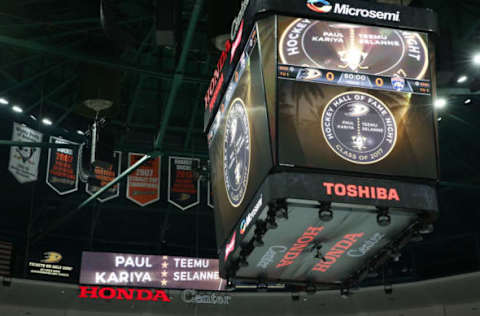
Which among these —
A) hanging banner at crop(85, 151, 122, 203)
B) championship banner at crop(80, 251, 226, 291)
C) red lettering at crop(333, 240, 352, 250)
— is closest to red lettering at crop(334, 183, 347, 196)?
red lettering at crop(333, 240, 352, 250)

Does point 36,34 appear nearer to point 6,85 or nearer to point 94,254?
point 6,85

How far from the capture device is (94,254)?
18797mm

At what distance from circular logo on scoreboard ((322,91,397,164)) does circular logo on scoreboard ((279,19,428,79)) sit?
354 millimetres

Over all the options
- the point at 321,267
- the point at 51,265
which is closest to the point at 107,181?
the point at 51,265

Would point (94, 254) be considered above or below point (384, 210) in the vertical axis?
above

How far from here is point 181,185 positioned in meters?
20.6

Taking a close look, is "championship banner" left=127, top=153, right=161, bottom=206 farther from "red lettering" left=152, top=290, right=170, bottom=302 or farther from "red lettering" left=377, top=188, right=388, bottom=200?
"red lettering" left=377, top=188, right=388, bottom=200

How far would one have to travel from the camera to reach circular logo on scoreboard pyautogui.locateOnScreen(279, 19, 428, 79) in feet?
23.0

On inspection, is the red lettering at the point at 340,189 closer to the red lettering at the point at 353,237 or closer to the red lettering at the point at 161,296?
the red lettering at the point at 353,237

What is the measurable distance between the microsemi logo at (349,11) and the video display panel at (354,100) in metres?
0.13

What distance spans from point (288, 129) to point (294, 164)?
0.34m

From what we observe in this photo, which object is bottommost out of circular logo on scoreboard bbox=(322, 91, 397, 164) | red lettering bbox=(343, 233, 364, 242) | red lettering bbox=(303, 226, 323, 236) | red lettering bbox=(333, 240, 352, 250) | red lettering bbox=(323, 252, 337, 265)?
red lettering bbox=(323, 252, 337, 265)

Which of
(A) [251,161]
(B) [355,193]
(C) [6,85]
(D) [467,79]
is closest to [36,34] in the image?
(C) [6,85]

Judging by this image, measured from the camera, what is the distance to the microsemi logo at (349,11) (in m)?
7.21
